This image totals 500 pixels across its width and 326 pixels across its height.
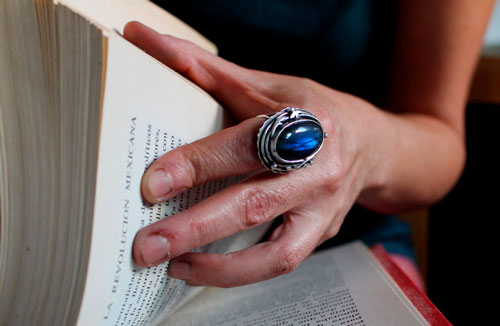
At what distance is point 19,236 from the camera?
1.43 ft

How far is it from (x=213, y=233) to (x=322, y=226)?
0.15 m

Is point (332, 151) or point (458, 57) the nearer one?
point (332, 151)

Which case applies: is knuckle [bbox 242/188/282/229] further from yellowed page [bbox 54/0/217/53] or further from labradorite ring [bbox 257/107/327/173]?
yellowed page [bbox 54/0/217/53]

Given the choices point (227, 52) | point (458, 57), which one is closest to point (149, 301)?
point (227, 52)

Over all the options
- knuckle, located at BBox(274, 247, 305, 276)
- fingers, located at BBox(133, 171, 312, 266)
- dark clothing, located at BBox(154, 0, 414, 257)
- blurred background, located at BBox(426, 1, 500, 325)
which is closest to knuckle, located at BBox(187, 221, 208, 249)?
fingers, located at BBox(133, 171, 312, 266)

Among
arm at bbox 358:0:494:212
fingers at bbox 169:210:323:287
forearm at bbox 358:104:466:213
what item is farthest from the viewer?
arm at bbox 358:0:494:212

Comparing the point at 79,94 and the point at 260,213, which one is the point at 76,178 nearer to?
the point at 79,94

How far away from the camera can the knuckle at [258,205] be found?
440mm

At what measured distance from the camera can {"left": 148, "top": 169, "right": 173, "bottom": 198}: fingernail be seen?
0.39 m

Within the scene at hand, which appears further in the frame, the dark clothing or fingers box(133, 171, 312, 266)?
the dark clothing

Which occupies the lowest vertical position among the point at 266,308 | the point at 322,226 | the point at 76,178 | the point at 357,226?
the point at 357,226

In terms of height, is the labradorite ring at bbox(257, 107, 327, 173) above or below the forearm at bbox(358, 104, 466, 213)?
above

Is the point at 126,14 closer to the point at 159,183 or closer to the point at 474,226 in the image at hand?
the point at 159,183

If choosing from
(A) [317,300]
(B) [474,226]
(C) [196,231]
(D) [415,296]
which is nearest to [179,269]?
(C) [196,231]
